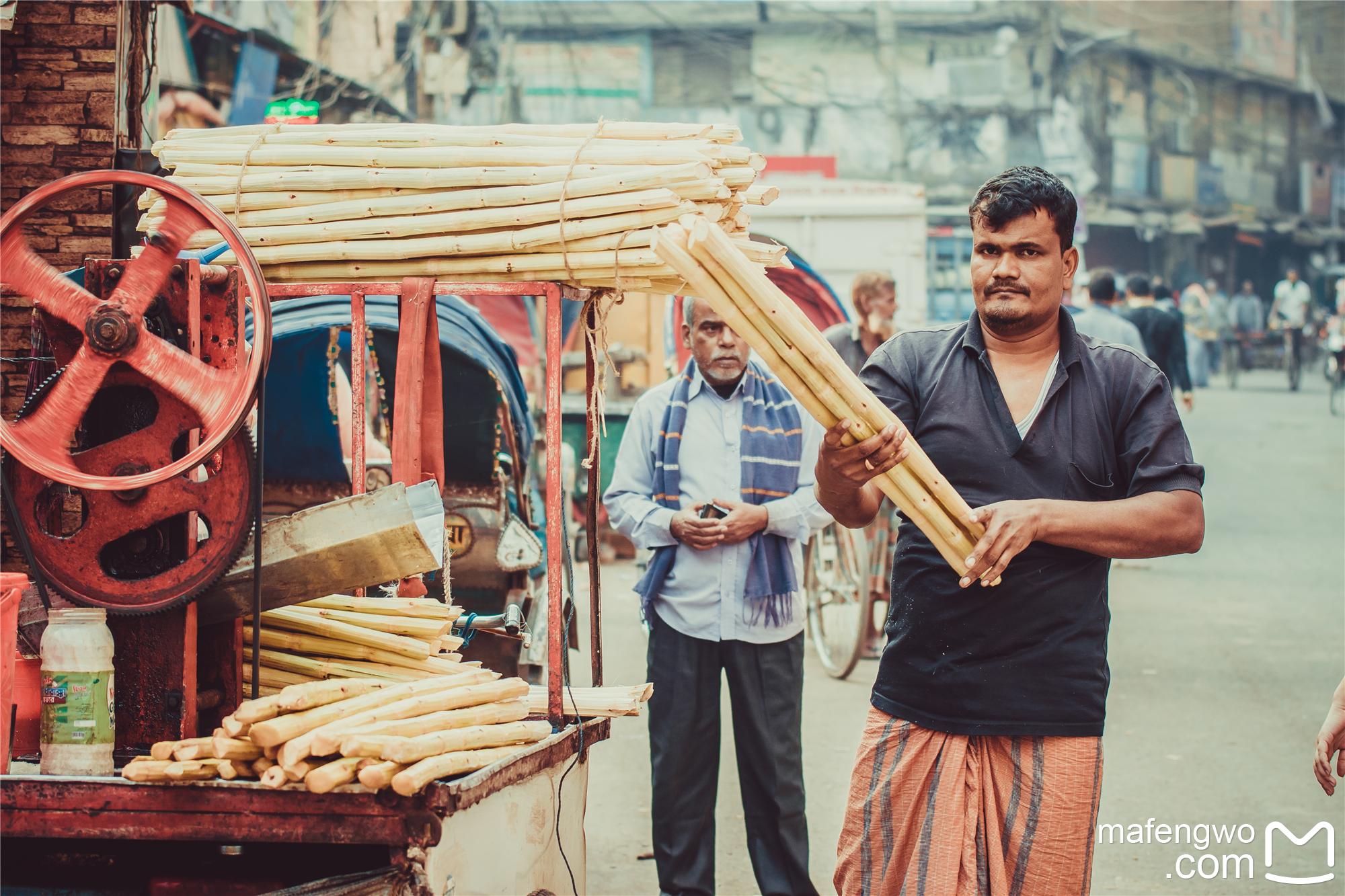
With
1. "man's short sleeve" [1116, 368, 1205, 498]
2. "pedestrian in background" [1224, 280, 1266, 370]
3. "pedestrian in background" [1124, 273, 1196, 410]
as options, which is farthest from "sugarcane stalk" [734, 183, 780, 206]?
"pedestrian in background" [1224, 280, 1266, 370]

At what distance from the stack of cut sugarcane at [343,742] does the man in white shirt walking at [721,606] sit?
1.42m

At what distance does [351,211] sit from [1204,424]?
17.5 meters

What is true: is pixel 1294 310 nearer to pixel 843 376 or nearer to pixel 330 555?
pixel 843 376

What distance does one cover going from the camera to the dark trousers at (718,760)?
4020mm

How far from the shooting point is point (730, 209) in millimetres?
3037

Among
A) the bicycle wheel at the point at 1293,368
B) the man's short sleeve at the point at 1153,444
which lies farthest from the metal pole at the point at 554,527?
the bicycle wheel at the point at 1293,368

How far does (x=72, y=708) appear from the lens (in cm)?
251

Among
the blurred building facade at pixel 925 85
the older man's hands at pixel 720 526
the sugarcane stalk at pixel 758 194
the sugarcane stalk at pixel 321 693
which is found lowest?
the sugarcane stalk at pixel 321 693

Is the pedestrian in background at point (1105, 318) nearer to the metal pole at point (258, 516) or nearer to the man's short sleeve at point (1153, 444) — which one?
the man's short sleeve at point (1153, 444)

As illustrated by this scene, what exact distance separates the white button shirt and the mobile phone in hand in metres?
0.04

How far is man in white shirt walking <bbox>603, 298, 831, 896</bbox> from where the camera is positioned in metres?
4.04

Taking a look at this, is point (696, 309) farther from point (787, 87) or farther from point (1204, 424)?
point (787, 87)

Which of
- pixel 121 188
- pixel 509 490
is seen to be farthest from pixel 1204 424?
pixel 121 188

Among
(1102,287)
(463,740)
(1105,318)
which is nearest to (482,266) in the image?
(463,740)
